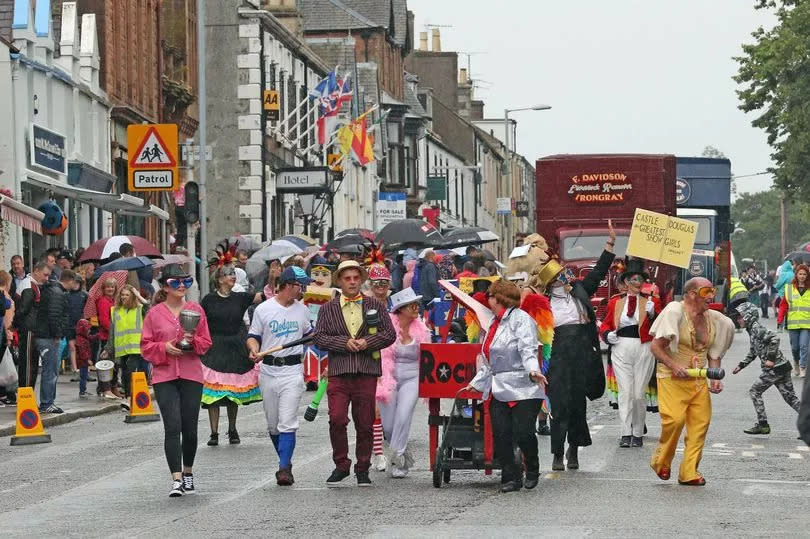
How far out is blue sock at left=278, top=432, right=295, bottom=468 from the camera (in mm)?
15082

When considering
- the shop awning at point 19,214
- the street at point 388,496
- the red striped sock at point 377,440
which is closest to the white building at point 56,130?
the shop awning at point 19,214

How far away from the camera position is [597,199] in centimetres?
3481

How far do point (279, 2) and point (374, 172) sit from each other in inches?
521

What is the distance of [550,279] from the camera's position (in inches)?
642

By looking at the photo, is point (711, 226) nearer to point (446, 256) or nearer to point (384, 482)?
point (446, 256)

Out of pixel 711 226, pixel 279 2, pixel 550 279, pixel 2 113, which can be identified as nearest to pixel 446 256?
pixel 2 113

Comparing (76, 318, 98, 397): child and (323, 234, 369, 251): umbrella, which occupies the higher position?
(323, 234, 369, 251): umbrella

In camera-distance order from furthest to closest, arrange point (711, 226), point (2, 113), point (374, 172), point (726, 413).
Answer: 1. point (374, 172)
2. point (711, 226)
3. point (2, 113)
4. point (726, 413)

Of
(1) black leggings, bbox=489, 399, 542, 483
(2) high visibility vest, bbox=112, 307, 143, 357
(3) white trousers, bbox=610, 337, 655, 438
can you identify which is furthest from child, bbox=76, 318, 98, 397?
(1) black leggings, bbox=489, 399, 542, 483

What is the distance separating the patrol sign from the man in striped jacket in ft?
48.3

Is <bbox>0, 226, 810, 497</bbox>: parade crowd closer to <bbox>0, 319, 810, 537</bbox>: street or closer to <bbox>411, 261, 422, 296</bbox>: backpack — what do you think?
<bbox>0, 319, 810, 537</bbox>: street

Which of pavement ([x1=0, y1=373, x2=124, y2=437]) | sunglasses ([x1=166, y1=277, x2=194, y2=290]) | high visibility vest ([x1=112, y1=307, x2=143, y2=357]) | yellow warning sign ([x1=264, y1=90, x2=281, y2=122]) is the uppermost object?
yellow warning sign ([x1=264, y1=90, x2=281, y2=122])

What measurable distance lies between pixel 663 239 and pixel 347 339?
4.29m

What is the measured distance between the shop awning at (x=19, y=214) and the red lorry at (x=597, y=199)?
32.0ft
